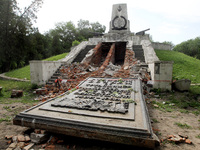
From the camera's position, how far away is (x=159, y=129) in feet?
9.78

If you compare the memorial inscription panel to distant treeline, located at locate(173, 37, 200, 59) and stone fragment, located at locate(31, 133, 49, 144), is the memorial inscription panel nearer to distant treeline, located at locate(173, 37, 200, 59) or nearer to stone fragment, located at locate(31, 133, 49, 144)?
stone fragment, located at locate(31, 133, 49, 144)

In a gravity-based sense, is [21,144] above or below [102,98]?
below

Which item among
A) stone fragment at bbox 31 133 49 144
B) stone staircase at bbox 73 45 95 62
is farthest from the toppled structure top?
stone fragment at bbox 31 133 49 144

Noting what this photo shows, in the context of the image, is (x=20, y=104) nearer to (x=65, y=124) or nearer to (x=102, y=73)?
(x=65, y=124)

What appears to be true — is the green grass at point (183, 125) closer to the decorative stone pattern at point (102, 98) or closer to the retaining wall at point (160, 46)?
the decorative stone pattern at point (102, 98)

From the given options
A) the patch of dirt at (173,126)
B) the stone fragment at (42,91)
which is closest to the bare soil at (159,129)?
the patch of dirt at (173,126)

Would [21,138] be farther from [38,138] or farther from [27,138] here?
[38,138]

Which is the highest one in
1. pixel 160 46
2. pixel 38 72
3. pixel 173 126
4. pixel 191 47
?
pixel 191 47

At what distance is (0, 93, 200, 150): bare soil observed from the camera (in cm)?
236

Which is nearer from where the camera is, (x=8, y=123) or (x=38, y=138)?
(x=38, y=138)

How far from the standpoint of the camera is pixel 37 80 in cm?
663

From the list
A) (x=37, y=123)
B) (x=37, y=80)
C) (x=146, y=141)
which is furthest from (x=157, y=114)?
(x=37, y=80)

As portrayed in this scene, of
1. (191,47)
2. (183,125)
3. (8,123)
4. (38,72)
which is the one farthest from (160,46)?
(191,47)

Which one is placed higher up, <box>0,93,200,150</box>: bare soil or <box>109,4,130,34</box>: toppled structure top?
<box>109,4,130,34</box>: toppled structure top
